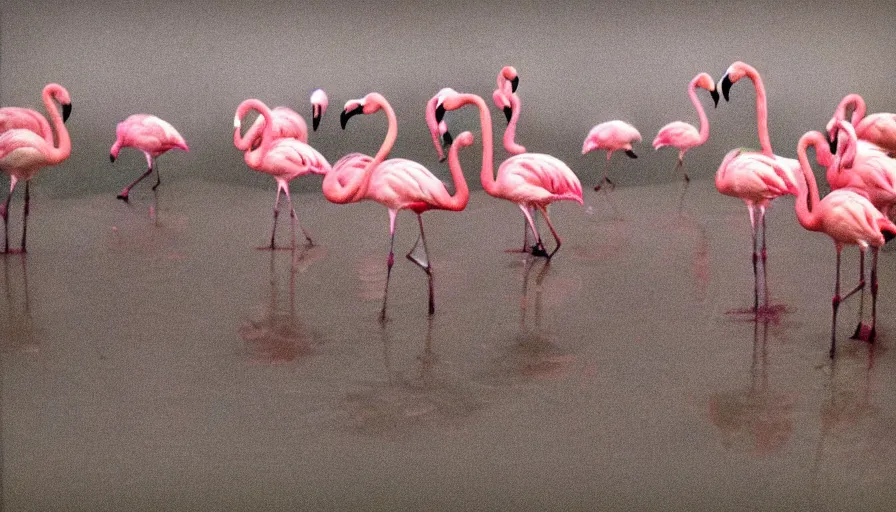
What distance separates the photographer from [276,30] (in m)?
9.44

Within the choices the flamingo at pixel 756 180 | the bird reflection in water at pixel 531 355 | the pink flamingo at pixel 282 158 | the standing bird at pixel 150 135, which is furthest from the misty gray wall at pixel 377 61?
the bird reflection in water at pixel 531 355

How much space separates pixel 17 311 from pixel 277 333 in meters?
1.18

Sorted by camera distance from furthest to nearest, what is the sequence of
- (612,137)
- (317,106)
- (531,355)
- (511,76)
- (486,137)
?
(612,137), (511,76), (317,106), (486,137), (531,355)

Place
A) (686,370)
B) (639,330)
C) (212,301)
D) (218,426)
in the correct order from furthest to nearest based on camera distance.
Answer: (212,301) < (639,330) < (686,370) < (218,426)

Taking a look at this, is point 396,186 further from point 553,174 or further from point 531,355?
point 553,174

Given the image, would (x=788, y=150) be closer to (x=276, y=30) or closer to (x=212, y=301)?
(x=276, y=30)

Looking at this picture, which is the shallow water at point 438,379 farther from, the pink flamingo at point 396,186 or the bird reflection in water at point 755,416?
the pink flamingo at point 396,186

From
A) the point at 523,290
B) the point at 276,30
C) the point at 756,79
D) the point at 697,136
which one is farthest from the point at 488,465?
the point at 276,30

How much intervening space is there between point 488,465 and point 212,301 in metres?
2.16

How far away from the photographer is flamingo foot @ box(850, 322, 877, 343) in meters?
4.29

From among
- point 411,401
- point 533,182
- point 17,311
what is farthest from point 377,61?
point 411,401

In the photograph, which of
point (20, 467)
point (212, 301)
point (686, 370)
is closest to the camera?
point (20, 467)

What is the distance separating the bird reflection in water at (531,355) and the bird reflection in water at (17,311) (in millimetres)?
1781

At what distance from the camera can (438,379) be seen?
3.94 meters
